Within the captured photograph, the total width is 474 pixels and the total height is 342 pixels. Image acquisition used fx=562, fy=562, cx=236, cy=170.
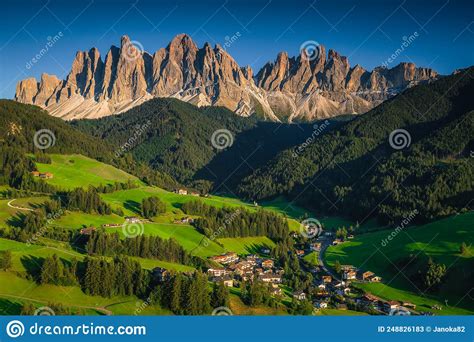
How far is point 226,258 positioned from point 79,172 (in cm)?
5456

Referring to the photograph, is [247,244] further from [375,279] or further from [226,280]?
[226,280]

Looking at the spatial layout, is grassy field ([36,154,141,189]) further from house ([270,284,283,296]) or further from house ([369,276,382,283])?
house ([369,276,382,283])

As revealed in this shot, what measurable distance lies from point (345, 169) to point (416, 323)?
6073 inches

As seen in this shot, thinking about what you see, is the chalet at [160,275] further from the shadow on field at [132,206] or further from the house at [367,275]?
the shadow on field at [132,206]

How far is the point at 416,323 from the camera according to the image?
A: 20828 millimetres

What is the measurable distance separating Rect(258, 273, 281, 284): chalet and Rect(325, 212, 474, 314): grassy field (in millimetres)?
10121

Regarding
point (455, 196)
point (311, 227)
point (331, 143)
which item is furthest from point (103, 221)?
point (331, 143)

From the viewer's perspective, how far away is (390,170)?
14875 cm

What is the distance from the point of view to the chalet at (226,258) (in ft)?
258

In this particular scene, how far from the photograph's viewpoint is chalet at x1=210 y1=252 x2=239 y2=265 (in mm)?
78688

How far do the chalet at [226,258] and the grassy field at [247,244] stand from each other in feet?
22.4

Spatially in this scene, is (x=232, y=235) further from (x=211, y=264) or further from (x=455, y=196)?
(x=455, y=196)

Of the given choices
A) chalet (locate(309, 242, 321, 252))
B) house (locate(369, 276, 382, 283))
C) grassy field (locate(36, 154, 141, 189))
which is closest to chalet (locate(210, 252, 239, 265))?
chalet (locate(309, 242, 321, 252))

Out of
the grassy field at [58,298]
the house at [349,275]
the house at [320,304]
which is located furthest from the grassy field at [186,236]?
the grassy field at [58,298]
